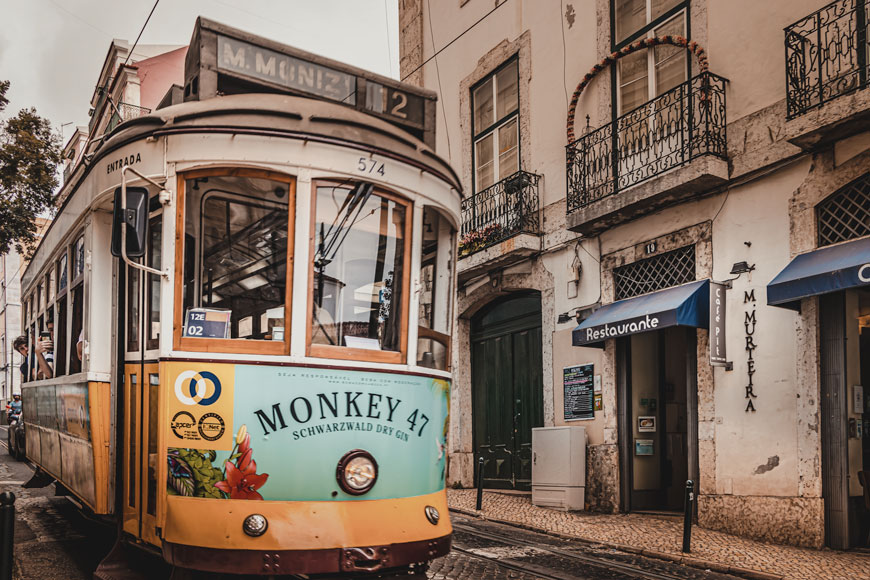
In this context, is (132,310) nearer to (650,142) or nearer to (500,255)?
(650,142)

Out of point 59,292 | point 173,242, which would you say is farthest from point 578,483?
point 173,242

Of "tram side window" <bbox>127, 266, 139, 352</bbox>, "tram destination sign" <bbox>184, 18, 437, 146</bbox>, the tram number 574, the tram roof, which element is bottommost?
"tram side window" <bbox>127, 266, 139, 352</bbox>

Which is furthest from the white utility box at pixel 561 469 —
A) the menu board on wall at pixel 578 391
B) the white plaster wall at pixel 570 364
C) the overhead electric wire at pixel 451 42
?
the overhead electric wire at pixel 451 42

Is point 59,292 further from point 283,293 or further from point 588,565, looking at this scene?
point 588,565

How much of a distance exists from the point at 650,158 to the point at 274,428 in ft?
25.8

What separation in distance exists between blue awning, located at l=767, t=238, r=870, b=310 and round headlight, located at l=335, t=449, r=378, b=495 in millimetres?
5155

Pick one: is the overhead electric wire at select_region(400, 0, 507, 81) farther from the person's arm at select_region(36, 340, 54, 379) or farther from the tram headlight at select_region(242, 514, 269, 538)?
the tram headlight at select_region(242, 514, 269, 538)

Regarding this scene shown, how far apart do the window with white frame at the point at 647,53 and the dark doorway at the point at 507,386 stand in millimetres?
3665

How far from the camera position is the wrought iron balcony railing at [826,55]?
8062 millimetres

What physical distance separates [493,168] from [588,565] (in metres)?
8.63

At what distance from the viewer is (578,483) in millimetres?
11156

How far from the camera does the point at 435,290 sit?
5375 millimetres

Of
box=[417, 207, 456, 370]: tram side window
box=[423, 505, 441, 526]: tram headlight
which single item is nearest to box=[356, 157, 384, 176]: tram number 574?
→ box=[417, 207, 456, 370]: tram side window

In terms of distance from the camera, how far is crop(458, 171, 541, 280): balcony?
12.8 m
